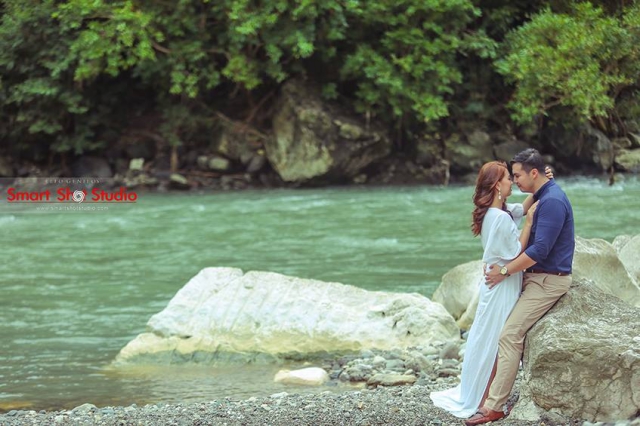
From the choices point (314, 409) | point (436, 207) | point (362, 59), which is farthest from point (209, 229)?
point (314, 409)

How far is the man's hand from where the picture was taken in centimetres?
561

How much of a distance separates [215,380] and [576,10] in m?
17.8

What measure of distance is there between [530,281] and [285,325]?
393 centimetres

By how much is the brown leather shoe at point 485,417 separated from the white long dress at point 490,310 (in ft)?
0.43

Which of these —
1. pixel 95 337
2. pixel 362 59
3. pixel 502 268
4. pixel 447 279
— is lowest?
pixel 95 337

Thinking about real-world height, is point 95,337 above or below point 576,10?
below

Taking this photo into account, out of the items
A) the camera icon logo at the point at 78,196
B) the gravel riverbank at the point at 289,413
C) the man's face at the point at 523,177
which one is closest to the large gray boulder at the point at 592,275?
the gravel riverbank at the point at 289,413

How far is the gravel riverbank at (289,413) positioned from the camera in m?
6.00

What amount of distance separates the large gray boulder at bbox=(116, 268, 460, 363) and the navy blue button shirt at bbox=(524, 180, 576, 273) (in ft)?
11.4

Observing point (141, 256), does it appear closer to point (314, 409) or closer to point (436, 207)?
point (436, 207)

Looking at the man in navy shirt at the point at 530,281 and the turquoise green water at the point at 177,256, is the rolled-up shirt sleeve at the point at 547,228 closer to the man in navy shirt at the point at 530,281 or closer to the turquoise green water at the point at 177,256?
the man in navy shirt at the point at 530,281

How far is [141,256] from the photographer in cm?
1496

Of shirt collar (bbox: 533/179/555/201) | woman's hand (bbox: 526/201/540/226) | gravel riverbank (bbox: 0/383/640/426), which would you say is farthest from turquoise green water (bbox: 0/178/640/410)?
shirt collar (bbox: 533/179/555/201)

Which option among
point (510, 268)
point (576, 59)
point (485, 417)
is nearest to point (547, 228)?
point (510, 268)
